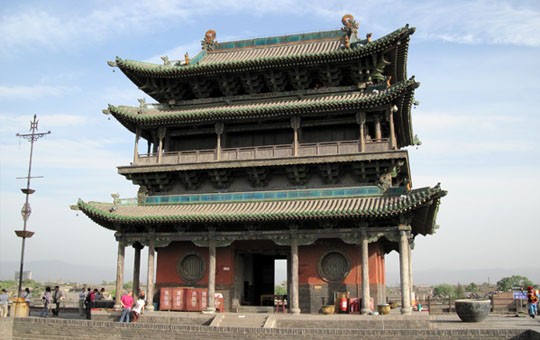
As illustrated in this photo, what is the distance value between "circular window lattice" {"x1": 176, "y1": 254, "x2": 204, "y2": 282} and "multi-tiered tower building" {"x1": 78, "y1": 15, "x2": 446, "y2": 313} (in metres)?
0.06

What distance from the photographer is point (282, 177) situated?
92.2 feet

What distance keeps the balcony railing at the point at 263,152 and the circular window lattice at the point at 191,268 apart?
5.10m

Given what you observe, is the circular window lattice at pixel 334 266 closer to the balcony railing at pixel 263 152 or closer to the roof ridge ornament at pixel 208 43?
the balcony railing at pixel 263 152

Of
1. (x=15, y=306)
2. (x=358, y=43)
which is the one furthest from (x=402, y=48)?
(x=15, y=306)

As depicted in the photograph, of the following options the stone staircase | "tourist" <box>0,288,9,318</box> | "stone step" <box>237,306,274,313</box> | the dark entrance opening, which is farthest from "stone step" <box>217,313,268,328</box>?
"tourist" <box>0,288,9,318</box>

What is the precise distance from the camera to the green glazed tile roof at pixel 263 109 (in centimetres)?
2652

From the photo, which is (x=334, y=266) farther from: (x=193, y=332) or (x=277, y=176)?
(x=193, y=332)

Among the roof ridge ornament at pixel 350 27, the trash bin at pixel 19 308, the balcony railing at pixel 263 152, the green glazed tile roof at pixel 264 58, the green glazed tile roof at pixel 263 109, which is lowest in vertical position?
the trash bin at pixel 19 308

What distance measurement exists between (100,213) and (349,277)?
42.0 ft

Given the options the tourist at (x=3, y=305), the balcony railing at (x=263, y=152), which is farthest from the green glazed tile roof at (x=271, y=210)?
the tourist at (x=3, y=305)

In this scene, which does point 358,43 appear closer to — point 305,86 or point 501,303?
point 305,86

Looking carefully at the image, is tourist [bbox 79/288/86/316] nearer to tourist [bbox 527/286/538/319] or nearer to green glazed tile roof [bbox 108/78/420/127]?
green glazed tile roof [bbox 108/78/420/127]

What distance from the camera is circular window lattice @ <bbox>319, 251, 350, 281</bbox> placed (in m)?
25.8

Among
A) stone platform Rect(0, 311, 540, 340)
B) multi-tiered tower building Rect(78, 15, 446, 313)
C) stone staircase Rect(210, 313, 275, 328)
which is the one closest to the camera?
stone platform Rect(0, 311, 540, 340)
